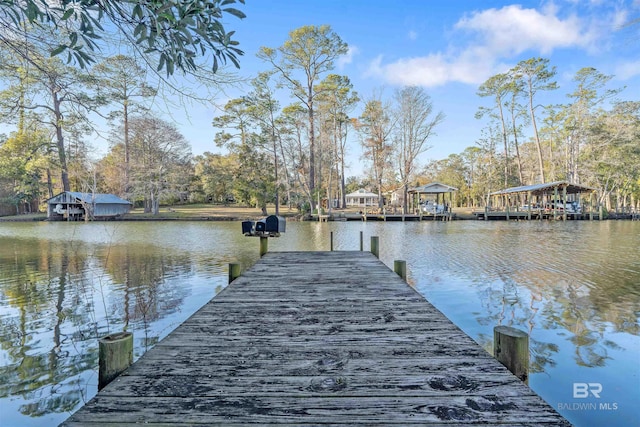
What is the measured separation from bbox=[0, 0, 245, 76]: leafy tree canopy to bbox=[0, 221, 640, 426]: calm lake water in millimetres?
3132

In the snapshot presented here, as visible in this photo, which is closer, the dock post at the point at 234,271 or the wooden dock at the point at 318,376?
the wooden dock at the point at 318,376

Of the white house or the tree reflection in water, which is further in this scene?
the white house

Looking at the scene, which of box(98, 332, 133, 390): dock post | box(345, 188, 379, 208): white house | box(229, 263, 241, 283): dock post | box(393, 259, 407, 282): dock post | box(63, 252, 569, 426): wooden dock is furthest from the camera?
box(345, 188, 379, 208): white house

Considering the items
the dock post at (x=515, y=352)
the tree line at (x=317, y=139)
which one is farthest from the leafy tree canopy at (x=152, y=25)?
the tree line at (x=317, y=139)

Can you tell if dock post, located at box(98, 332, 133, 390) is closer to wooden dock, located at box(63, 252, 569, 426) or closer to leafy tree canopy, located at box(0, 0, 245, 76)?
wooden dock, located at box(63, 252, 569, 426)

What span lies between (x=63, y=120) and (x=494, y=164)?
160 feet

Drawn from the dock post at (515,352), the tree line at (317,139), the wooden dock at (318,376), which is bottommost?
the wooden dock at (318,376)

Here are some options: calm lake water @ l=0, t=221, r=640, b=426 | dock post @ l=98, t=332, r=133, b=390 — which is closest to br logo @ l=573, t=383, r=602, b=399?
calm lake water @ l=0, t=221, r=640, b=426

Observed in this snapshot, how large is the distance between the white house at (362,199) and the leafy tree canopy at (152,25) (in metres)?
43.1

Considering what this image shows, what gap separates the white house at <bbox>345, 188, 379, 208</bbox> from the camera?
46.0 metres

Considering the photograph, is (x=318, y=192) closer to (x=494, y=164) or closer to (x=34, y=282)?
(x=34, y=282)

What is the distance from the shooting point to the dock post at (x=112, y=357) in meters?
2.05

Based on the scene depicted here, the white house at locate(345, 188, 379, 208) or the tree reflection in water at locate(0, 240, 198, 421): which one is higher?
the white house at locate(345, 188, 379, 208)

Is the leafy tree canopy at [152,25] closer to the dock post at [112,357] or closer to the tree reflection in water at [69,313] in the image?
the dock post at [112,357]
